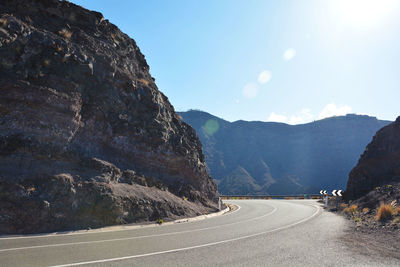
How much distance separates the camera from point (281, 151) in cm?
11975

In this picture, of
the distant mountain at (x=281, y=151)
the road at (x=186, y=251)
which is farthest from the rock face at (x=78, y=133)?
the distant mountain at (x=281, y=151)

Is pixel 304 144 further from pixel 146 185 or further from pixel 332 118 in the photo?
pixel 146 185

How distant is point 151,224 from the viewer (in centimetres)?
1374

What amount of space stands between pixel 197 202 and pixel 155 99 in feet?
28.6

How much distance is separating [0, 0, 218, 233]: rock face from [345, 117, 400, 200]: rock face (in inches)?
552

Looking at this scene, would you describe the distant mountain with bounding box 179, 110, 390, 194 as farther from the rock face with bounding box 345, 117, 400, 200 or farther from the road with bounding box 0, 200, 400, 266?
the road with bounding box 0, 200, 400, 266

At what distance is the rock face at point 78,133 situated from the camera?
11.7 m

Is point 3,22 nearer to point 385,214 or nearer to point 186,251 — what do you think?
point 186,251

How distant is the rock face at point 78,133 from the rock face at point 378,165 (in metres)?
14.0

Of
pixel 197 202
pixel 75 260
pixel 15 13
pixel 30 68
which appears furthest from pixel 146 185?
pixel 15 13

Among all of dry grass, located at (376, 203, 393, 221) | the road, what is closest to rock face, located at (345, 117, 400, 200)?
dry grass, located at (376, 203, 393, 221)

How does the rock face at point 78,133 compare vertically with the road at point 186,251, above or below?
above

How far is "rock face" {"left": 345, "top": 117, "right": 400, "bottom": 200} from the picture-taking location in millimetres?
23305

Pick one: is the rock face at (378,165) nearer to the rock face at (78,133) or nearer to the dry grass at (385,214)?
the dry grass at (385,214)
